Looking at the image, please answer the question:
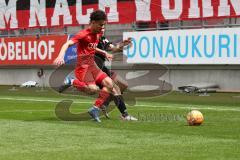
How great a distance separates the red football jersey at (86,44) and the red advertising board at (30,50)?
20.1 meters

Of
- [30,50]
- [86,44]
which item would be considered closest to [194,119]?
[86,44]

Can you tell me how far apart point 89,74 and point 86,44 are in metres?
0.72

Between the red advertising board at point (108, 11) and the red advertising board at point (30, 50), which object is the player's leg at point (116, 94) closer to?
the red advertising board at point (108, 11)

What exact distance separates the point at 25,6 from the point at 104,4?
719 centimetres

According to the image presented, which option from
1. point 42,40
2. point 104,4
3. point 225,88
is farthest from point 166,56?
point 42,40

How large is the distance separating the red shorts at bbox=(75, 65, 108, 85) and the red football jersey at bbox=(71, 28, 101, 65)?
12 cm

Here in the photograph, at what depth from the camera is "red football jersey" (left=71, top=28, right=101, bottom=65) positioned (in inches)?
539

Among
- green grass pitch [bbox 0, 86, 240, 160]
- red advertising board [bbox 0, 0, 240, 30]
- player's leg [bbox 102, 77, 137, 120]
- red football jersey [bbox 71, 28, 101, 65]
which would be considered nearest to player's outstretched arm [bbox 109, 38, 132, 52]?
red football jersey [bbox 71, 28, 101, 65]

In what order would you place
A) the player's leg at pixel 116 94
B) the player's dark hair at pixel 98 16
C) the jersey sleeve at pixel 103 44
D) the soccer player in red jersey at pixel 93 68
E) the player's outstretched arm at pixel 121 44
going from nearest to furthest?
the player's dark hair at pixel 98 16
the soccer player in red jersey at pixel 93 68
the player's leg at pixel 116 94
the player's outstretched arm at pixel 121 44
the jersey sleeve at pixel 103 44

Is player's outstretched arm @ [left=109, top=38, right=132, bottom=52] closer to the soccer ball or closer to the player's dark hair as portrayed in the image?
the player's dark hair

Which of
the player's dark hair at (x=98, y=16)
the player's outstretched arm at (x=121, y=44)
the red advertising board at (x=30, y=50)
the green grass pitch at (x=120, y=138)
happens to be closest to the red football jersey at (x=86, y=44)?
the player's dark hair at (x=98, y=16)

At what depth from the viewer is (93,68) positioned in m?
14.2

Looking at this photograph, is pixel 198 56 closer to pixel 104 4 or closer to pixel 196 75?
pixel 196 75

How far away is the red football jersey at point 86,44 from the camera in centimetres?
1368
